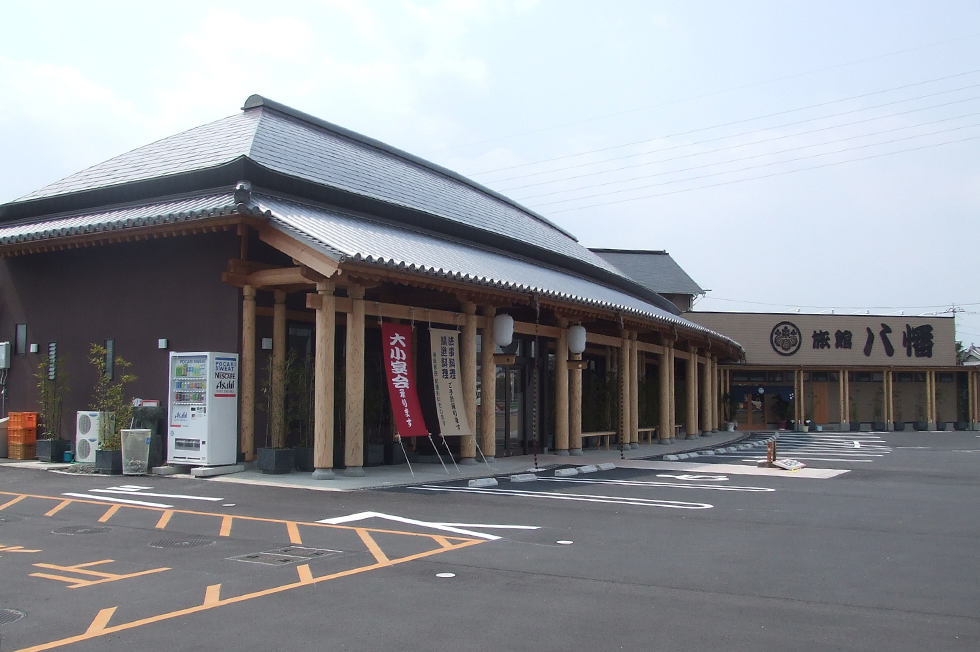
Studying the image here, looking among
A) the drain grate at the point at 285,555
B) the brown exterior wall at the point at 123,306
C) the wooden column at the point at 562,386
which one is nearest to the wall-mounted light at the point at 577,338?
the wooden column at the point at 562,386

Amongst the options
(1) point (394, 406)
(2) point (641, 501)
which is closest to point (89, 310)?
(1) point (394, 406)

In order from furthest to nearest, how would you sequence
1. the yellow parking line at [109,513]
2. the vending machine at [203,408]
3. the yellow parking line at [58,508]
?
the vending machine at [203,408], the yellow parking line at [58,508], the yellow parking line at [109,513]

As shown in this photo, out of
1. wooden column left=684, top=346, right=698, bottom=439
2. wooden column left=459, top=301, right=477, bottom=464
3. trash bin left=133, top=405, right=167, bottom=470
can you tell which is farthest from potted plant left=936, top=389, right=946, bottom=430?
trash bin left=133, top=405, right=167, bottom=470

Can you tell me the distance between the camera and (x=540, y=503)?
10.6 meters

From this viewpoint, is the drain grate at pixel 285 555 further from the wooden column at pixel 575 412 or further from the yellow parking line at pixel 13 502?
the wooden column at pixel 575 412

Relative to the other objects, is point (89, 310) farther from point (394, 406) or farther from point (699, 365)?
point (699, 365)

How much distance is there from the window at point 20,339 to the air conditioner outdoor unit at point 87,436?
3254 mm

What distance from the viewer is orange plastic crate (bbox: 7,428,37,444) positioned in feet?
52.4

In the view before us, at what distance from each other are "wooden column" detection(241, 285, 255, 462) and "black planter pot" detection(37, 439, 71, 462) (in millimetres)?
4053

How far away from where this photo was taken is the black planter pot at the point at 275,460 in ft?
42.8

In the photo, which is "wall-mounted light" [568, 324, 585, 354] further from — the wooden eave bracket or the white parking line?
the wooden eave bracket

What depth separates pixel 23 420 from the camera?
15992mm

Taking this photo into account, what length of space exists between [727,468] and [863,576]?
31.9 feet

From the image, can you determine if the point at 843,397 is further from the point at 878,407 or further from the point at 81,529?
the point at 81,529
